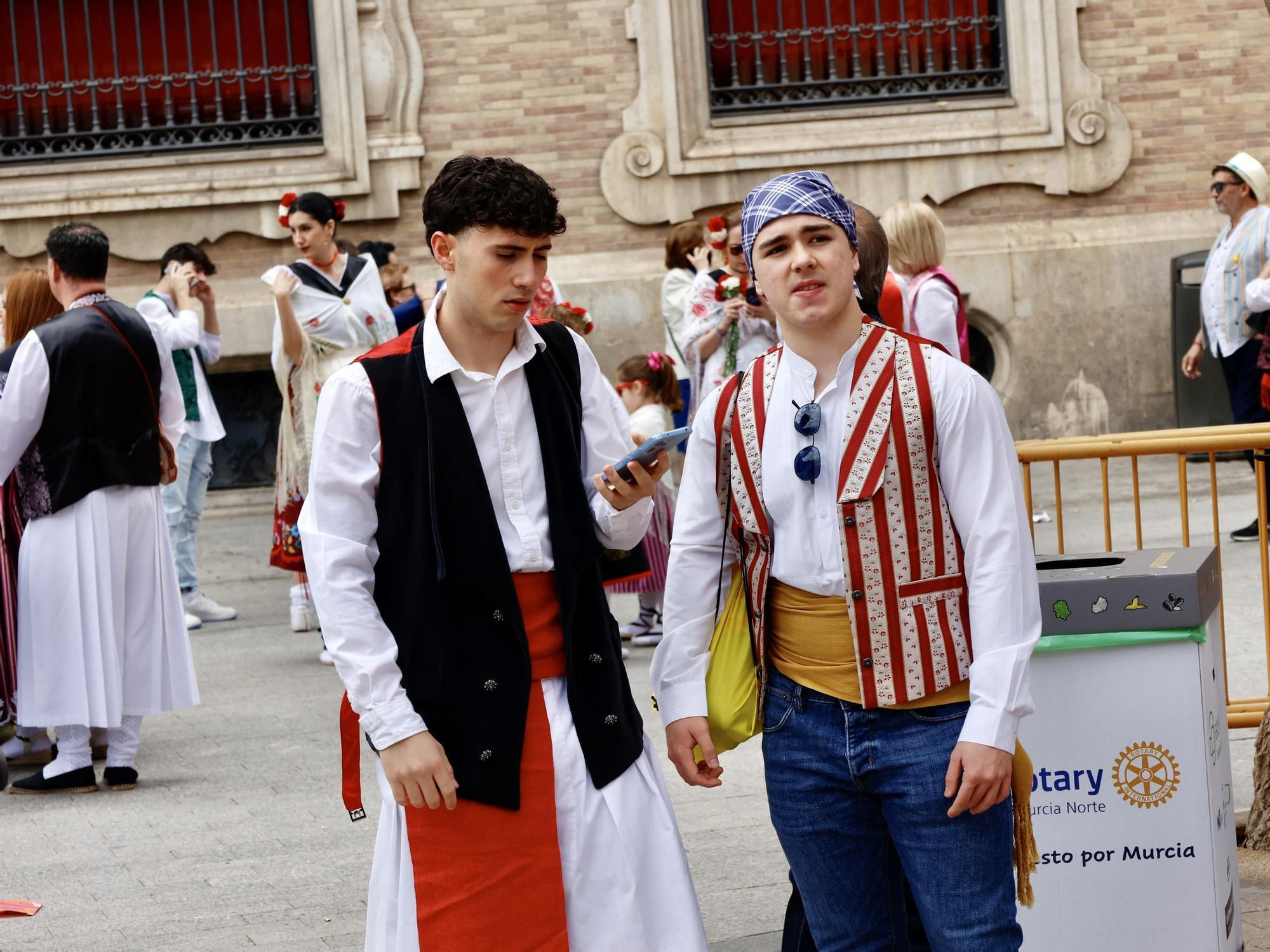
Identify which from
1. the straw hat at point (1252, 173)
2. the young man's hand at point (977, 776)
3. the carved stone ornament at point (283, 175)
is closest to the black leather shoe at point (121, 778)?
the young man's hand at point (977, 776)

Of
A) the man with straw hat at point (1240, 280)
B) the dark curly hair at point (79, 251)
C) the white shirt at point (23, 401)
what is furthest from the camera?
the man with straw hat at point (1240, 280)

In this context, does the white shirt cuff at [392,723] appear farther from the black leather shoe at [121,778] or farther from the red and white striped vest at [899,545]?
the black leather shoe at [121,778]

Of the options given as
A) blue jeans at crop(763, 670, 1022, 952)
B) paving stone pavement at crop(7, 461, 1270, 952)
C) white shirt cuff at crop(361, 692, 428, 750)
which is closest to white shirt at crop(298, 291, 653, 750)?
white shirt cuff at crop(361, 692, 428, 750)

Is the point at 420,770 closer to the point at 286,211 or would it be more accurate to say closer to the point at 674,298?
the point at 286,211

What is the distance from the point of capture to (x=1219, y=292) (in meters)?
10.1

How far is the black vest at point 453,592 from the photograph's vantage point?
3.02m

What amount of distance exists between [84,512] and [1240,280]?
6617 mm

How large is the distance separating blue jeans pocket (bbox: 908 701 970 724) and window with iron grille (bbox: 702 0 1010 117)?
12.0 m

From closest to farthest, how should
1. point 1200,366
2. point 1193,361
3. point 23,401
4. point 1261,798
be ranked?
point 1261,798
point 23,401
point 1193,361
point 1200,366

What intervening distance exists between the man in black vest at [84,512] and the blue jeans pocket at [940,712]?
4299 millimetres

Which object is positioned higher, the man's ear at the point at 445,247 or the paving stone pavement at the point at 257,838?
the man's ear at the point at 445,247

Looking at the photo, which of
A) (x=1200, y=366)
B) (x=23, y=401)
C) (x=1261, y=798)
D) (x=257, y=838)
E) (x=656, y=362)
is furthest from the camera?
(x=1200, y=366)

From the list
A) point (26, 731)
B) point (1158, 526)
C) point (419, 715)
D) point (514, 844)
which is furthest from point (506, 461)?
point (1158, 526)

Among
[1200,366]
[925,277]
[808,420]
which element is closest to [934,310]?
[925,277]
